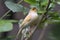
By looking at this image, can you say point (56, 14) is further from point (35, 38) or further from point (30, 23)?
point (35, 38)

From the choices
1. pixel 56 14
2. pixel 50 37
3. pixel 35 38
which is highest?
pixel 56 14

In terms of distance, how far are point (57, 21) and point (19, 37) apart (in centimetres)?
13

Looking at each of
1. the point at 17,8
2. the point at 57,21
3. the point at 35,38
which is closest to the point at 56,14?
the point at 57,21

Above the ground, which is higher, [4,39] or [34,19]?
[34,19]

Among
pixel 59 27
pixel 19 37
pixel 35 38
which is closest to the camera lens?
pixel 19 37

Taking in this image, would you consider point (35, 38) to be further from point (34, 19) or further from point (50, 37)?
point (34, 19)

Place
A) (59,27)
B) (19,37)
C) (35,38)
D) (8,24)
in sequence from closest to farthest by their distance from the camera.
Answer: (8,24) → (19,37) → (59,27) → (35,38)

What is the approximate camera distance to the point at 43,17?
0.62 metres

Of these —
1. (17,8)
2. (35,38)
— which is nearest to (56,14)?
(17,8)

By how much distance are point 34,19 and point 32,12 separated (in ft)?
0.18

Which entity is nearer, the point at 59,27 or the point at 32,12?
the point at 32,12

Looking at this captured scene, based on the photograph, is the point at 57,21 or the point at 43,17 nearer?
the point at 43,17

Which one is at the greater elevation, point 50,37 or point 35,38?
point 50,37

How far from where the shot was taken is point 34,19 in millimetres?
612
